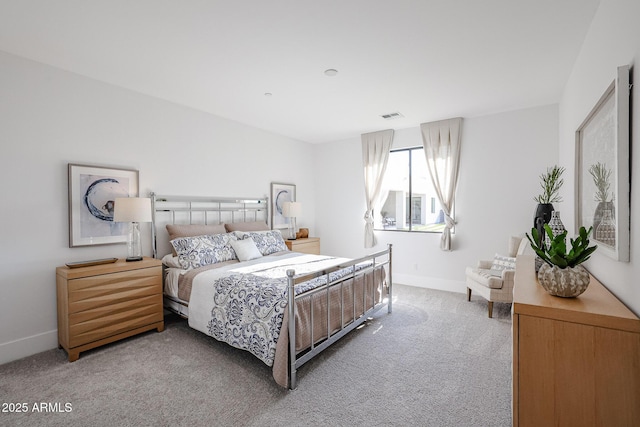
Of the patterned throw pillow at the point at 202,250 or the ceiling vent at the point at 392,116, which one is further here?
the ceiling vent at the point at 392,116

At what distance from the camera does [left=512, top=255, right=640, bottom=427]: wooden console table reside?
1167 mm

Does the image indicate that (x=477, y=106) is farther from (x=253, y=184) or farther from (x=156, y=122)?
(x=156, y=122)

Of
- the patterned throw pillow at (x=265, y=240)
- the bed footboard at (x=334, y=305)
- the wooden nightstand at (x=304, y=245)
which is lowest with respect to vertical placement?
the bed footboard at (x=334, y=305)

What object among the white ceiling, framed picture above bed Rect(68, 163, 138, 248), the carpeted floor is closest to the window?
the white ceiling

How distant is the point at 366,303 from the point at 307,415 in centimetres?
159

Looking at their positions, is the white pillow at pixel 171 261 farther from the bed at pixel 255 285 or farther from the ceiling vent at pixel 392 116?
the ceiling vent at pixel 392 116

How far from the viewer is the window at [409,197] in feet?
17.0

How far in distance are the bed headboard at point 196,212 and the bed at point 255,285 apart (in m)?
0.01

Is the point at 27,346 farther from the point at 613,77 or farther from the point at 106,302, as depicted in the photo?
the point at 613,77

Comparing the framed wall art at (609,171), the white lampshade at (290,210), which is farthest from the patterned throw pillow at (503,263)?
the white lampshade at (290,210)

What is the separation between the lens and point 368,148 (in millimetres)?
5578

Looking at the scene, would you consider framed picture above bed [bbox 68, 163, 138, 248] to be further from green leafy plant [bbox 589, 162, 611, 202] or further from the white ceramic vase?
green leafy plant [bbox 589, 162, 611, 202]

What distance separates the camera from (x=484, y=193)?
4535 millimetres

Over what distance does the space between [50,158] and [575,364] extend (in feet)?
14.2
